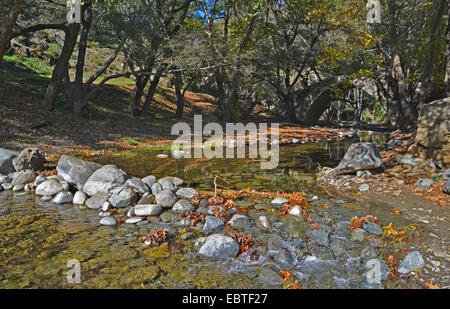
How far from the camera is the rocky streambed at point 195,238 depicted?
3854mm

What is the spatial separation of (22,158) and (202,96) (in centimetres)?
3474

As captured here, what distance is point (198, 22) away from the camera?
22297mm

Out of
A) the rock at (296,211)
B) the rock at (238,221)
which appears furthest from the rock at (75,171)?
the rock at (296,211)

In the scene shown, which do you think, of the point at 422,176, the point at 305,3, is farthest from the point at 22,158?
the point at 305,3

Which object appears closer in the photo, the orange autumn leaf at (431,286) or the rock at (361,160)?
the orange autumn leaf at (431,286)

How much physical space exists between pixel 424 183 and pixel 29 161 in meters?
10.5

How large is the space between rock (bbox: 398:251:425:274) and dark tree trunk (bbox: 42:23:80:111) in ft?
63.0

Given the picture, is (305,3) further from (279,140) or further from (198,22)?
(279,140)

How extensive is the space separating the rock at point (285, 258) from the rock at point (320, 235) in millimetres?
615

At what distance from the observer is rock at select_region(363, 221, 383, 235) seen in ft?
16.1

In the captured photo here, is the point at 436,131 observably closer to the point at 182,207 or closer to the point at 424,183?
the point at 424,183

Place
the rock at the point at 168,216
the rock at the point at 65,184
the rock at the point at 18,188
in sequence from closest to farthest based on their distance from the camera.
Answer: the rock at the point at 168,216, the rock at the point at 65,184, the rock at the point at 18,188

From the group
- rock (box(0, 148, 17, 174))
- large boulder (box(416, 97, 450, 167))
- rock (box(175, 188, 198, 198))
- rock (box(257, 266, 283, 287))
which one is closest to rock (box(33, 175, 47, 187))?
rock (box(0, 148, 17, 174))

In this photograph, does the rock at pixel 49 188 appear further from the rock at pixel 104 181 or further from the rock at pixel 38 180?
the rock at pixel 104 181
